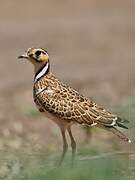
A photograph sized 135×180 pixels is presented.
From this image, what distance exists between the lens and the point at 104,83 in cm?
1961

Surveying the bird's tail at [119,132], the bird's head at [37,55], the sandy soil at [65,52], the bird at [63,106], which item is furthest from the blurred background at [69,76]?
the bird's head at [37,55]

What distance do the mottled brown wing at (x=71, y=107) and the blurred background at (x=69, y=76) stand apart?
1.17ft

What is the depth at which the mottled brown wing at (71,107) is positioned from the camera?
33.2 ft

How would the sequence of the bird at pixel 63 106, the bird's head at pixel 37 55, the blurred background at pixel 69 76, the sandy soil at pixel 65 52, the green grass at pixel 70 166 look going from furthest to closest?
the sandy soil at pixel 65 52 → the bird's head at pixel 37 55 → the bird at pixel 63 106 → the blurred background at pixel 69 76 → the green grass at pixel 70 166

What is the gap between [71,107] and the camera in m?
10.1

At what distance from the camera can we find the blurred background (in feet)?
31.2

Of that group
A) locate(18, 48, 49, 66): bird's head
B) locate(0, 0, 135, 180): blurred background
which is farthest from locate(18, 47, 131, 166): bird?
locate(0, 0, 135, 180): blurred background

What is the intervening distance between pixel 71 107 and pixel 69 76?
10.5m

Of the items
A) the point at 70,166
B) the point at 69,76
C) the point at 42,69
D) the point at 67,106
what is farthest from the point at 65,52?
the point at 70,166

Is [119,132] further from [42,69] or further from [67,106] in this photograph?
[42,69]

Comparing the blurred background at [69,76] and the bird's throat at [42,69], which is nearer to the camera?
the blurred background at [69,76]

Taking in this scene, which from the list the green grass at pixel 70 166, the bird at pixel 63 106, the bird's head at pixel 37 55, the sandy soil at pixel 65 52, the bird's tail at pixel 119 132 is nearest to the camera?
the green grass at pixel 70 166

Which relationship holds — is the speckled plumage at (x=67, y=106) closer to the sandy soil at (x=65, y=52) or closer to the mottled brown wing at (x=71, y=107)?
the mottled brown wing at (x=71, y=107)

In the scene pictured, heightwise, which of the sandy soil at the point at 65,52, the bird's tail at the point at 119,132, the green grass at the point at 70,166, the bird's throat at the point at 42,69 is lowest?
the green grass at the point at 70,166
